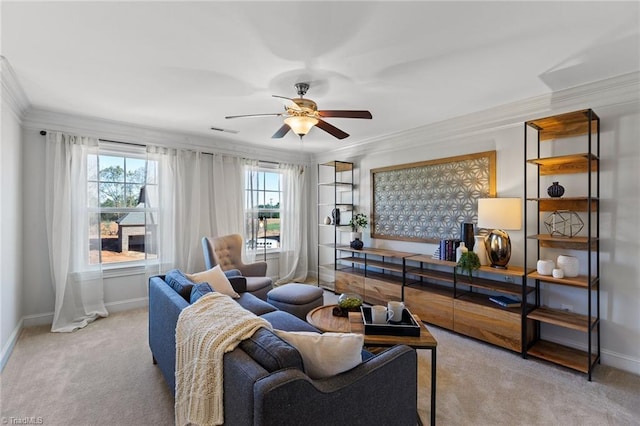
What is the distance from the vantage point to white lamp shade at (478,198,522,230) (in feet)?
9.81

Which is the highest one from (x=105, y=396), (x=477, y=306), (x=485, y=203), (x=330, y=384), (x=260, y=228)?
(x=485, y=203)

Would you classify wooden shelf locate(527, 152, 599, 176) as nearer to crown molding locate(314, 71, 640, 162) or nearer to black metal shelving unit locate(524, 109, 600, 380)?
black metal shelving unit locate(524, 109, 600, 380)

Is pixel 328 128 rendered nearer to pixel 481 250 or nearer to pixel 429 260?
pixel 429 260

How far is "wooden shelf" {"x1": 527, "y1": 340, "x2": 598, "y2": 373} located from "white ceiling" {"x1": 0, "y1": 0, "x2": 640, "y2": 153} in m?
2.46

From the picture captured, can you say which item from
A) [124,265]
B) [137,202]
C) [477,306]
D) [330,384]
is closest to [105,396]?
[330,384]

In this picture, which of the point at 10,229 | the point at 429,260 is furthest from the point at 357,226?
the point at 10,229

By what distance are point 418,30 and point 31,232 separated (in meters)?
4.54

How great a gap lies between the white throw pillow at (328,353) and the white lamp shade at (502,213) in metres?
2.32

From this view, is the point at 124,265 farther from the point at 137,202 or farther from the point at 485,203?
the point at 485,203

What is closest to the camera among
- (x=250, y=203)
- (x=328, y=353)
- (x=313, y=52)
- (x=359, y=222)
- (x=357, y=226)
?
(x=328, y=353)

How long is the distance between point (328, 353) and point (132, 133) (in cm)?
414

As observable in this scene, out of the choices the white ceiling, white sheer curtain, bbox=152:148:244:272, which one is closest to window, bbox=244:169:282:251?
white sheer curtain, bbox=152:148:244:272

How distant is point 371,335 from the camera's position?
81.2 inches

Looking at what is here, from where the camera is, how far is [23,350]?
2.91 meters
